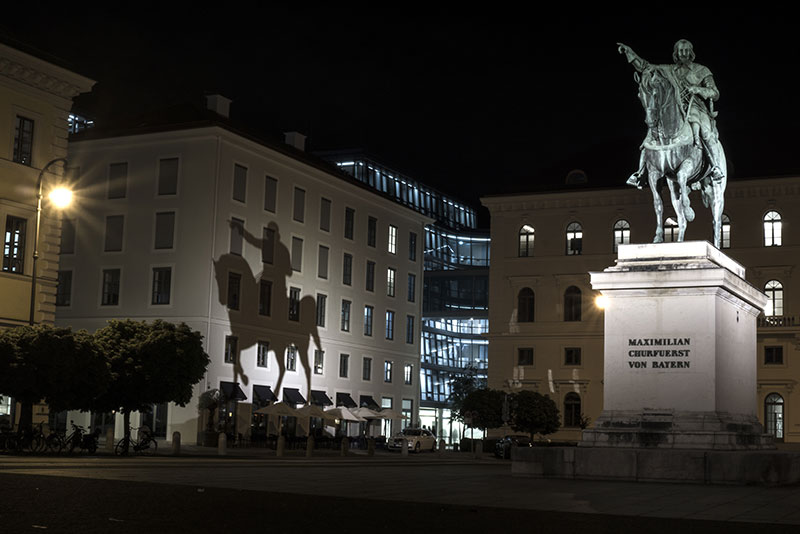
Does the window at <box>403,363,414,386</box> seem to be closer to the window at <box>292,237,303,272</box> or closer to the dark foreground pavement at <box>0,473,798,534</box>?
the window at <box>292,237,303,272</box>

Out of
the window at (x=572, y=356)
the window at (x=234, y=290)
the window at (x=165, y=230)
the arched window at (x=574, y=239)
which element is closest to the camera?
the window at (x=165, y=230)

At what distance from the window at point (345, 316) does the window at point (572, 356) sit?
14078mm

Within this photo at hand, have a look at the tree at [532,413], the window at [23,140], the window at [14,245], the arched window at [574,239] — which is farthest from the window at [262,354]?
the arched window at [574,239]

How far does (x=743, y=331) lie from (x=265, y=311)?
4205 cm

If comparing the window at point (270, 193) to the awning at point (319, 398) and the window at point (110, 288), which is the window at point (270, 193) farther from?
the awning at point (319, 398)

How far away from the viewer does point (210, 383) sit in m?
59.5

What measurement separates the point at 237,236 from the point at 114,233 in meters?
6.72

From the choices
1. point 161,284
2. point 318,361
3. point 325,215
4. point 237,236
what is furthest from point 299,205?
point 161,284

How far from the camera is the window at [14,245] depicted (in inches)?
1719

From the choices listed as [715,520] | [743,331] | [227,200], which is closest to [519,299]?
[227,200]

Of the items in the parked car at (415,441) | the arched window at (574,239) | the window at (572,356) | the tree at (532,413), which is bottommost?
the parked car at (415,441)

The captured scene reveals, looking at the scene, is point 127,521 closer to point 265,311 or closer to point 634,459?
point 634,459

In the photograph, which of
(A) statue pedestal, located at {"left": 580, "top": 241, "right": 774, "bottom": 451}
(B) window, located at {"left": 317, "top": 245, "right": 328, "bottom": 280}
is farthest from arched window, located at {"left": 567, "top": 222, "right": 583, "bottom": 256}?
(A) statue pedestal, located at {"left": 580, "top": 241, "right": 774, "bottom": 451}

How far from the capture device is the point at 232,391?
2394 inches
